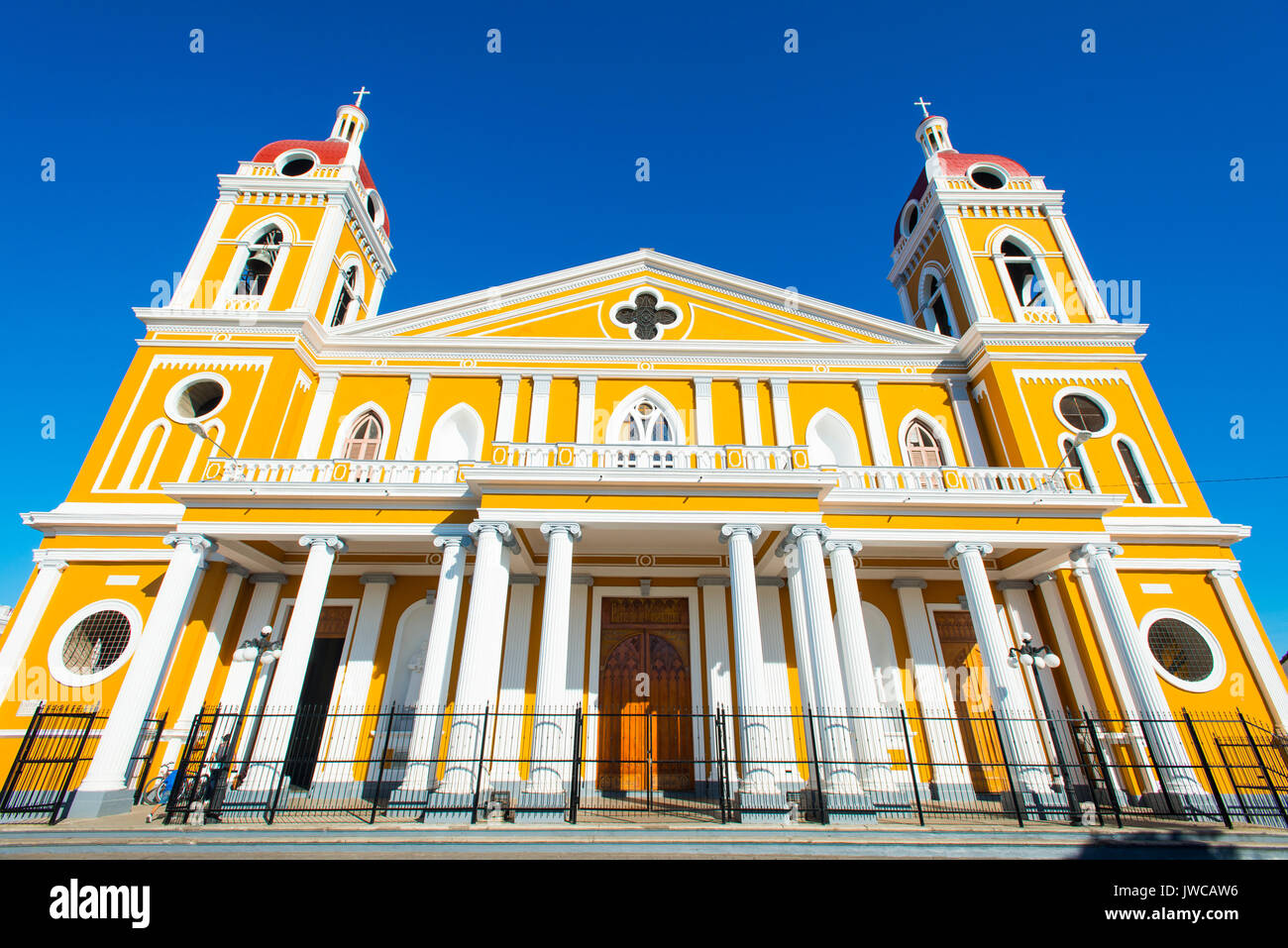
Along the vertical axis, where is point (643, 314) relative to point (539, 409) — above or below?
above

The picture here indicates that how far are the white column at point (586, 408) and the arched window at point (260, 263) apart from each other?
10125 mm

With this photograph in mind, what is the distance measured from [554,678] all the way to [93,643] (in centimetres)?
1126

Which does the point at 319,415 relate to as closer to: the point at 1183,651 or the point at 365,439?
the point at 365,439

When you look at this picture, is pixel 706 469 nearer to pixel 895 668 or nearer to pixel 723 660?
pixel 723 660

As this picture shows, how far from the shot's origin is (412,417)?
685 inches

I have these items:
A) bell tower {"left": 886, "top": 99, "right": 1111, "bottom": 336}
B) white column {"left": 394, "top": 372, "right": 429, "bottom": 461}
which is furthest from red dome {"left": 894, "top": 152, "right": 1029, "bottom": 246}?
white column {"left": 394, "top": 372, "right": 429, "bottom": 461}

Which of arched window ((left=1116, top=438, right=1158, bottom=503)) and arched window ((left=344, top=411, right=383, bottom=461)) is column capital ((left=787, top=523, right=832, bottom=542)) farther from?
arched window ((left=344, top=411, right=383, bottom=461))

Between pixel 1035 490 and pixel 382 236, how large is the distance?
75.0 feet

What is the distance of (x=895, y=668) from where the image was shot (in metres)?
15.1

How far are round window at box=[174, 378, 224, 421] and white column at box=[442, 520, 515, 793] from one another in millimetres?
9744

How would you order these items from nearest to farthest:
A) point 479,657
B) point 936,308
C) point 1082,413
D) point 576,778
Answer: point 576,778, point 479,657, point 1082,413, point 936,308

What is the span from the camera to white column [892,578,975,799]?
1360 centimetres

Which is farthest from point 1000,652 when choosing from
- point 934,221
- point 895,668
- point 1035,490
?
point 934,221

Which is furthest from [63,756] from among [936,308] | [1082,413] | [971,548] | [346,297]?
[936,308]
